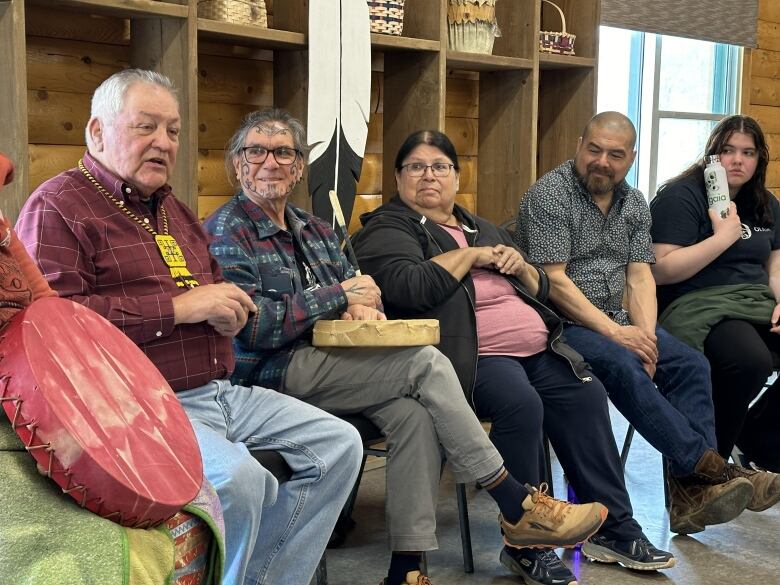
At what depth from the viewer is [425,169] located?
2959 millimetres

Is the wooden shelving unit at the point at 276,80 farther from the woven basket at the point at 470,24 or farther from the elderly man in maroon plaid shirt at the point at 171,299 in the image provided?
the elderly man in maroon plaid shirt at the point at 171,299

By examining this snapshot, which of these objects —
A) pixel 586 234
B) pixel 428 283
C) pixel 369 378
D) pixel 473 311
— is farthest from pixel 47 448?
pixel 586 234

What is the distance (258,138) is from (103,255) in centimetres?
68

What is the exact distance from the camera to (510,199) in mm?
4047

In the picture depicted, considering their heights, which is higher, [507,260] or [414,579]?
[507,260]

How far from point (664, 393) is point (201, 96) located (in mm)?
1706

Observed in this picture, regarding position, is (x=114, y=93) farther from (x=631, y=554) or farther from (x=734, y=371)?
(x=734, y=371)

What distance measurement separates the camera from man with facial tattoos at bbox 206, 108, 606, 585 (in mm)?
2371

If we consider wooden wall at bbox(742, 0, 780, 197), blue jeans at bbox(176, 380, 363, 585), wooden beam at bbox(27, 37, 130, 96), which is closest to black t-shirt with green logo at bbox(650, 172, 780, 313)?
blue jeans at bbox(176, 380, 363, 585)

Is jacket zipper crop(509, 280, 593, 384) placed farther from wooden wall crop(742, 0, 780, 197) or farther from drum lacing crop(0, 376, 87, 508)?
wooden wall crop(742, 0, 780, 197)

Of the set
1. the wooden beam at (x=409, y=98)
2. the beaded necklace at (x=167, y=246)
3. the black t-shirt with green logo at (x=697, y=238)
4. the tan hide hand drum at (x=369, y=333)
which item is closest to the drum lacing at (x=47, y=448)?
the beaded necklace at (x=167, y=246)

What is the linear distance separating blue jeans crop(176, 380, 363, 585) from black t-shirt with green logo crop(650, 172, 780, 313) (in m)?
1.68

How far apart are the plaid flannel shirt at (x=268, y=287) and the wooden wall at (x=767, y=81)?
3.90 metres

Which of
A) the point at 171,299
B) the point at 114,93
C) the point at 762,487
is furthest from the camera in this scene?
Answer: the point at 762,487
